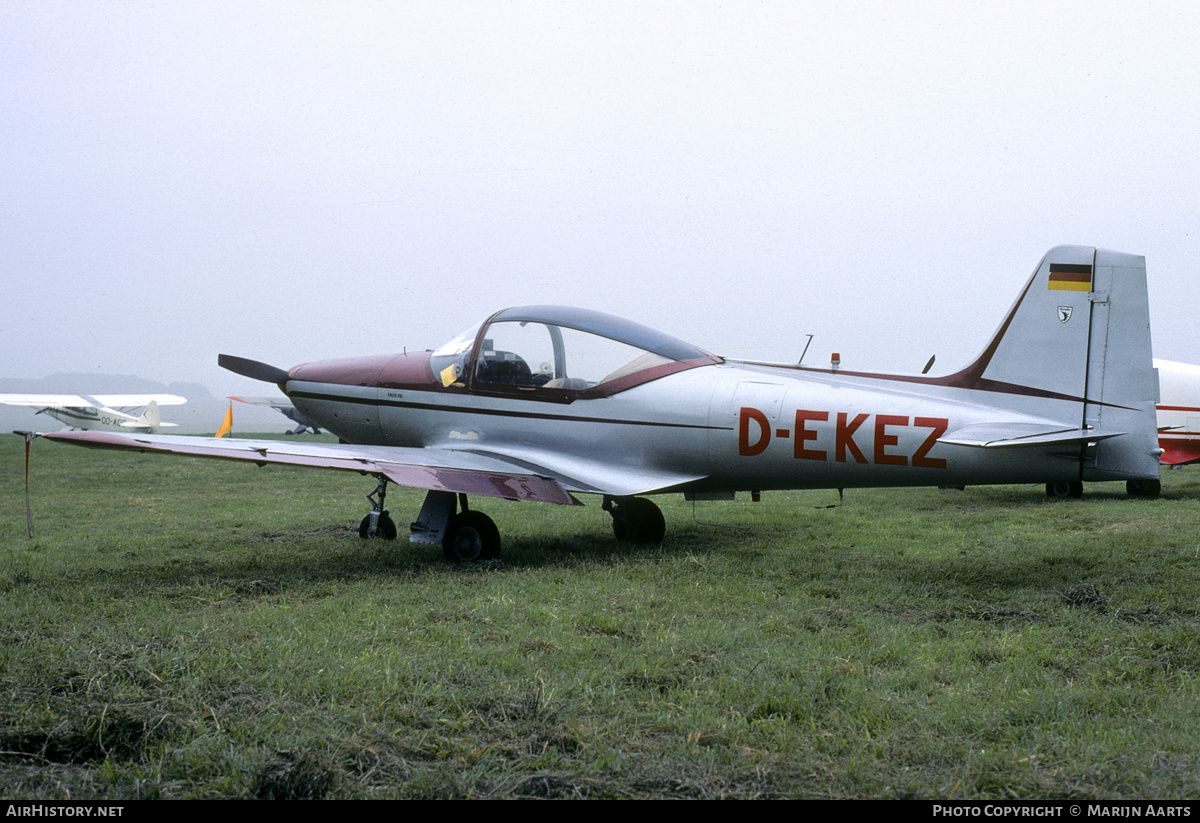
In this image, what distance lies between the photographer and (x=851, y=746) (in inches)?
114

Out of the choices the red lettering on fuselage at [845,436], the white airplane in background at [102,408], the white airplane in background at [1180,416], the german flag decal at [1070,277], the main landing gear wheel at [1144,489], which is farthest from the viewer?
the white airplane in background at [102,408]

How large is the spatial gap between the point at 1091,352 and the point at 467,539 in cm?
505

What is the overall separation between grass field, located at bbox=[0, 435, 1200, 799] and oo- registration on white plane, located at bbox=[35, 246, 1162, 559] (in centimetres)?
70

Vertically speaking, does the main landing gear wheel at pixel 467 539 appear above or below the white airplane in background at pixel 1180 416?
below

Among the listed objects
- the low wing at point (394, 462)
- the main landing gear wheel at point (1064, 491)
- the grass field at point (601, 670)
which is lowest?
the main landing gear wheel at point (1064, 491)

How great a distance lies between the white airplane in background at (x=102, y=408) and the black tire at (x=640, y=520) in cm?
2326

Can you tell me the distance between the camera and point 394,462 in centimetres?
677

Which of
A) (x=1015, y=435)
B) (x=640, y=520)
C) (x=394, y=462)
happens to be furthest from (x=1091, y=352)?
(x=394, y=462)

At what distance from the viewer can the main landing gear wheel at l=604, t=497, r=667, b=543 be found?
8.08m

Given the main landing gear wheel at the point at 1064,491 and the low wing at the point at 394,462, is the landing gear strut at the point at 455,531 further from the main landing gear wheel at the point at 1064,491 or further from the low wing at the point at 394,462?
the main landing gear wheel at the point at 1064,491

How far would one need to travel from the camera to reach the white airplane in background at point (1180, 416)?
46.9 ft

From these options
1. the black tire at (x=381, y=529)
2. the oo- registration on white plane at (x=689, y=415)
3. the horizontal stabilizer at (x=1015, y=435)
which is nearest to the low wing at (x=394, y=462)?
the oo- registration on white plane at (x=689, y=415)

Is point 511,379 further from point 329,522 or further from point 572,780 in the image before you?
point 572,780
